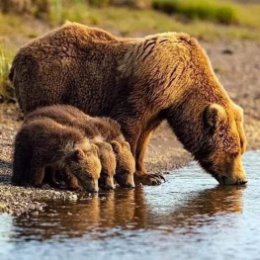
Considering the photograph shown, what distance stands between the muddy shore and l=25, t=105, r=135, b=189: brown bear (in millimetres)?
459

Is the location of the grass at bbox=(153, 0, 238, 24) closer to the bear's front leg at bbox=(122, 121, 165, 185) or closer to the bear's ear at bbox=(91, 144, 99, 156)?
the bear's front leg at bbox=(122, 121, 165, 185)

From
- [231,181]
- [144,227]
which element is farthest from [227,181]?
[144,227]

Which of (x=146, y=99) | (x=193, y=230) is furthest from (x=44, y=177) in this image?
(x=193, y=230)

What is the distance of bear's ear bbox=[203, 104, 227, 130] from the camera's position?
12258 mm

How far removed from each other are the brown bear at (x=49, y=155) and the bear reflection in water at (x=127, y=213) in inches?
12.2

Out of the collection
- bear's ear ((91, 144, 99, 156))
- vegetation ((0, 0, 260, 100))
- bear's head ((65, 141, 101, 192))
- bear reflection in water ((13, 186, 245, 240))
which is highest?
vegetation ((0, 0, 260, 100))

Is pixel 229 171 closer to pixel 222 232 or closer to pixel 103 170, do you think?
pixel 103 170

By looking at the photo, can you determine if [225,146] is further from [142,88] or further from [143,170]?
[142,88]

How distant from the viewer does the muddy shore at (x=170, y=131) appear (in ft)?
35.4

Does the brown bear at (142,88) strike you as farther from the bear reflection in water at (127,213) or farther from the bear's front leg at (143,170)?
the bear reflection in water at (127,213)

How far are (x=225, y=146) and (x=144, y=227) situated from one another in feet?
9.36

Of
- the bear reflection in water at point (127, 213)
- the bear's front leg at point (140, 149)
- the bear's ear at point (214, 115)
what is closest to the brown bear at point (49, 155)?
the bear reflection in water at point (127, 213)

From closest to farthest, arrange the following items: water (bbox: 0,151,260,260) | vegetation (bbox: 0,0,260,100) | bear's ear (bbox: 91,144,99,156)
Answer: water (bbox: 0,151,260,260) → bear's ear (bbox: 91,144,99,156) → vegetation (bbox: 0,0,260,100)

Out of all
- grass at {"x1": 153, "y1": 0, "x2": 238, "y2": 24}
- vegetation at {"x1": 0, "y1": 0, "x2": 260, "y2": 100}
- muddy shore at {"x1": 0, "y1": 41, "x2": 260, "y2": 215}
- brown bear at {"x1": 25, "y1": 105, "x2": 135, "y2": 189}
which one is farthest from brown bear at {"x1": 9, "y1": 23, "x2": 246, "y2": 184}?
grass at {"x1": 153, "y1": 0, "x2": 238, "y2": 24}
